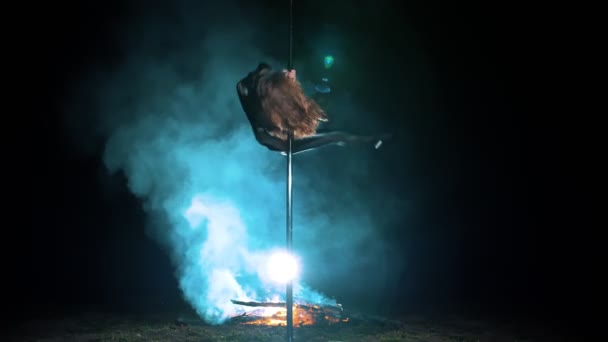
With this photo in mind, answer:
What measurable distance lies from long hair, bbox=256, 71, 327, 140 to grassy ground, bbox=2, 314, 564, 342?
4.77 m

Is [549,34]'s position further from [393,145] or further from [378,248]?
[378,248]

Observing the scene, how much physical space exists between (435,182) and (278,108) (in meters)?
14.0

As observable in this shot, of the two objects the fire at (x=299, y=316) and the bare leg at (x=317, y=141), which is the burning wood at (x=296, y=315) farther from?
the bare leg at (x=317, y=141)

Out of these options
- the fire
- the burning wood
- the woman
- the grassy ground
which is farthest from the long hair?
the fire

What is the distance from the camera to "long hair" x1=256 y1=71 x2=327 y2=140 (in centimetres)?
327

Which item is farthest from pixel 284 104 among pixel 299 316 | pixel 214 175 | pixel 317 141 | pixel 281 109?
pixel 214 175

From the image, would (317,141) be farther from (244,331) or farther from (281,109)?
(244,331)

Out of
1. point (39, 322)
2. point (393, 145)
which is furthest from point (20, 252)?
point (393, 145)

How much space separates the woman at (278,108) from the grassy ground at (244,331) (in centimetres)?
466

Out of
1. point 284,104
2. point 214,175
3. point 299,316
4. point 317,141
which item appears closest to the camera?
point 284,104

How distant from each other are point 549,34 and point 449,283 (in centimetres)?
943

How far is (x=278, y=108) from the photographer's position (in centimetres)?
333

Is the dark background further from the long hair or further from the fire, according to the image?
the long hair

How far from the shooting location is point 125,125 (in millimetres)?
13141
